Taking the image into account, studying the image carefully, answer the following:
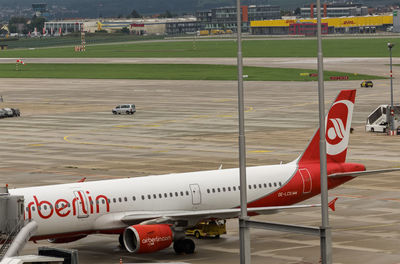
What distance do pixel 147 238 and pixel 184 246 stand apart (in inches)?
128

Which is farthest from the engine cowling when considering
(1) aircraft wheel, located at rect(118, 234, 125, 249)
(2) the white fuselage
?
(1) aircraft wheel, located at rect(118, 234, 125, 249)

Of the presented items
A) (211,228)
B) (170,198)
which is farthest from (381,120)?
(170,198)

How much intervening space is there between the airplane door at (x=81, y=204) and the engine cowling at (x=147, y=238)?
A: 7.00 ft

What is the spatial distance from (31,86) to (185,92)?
131 ft

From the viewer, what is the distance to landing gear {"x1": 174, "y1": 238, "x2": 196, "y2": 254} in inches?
1841

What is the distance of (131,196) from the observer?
4697cm

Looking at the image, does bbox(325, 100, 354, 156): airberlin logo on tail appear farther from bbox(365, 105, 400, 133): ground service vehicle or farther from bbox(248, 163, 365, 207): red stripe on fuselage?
bbox(365, 105, 400, 133): ground service vehicle

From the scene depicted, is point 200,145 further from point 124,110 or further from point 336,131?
point 336,131

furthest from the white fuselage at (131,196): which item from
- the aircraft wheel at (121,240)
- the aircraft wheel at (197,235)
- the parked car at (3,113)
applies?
the parked car at (3,113)

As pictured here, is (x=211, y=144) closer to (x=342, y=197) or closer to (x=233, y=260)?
(x=342, y=197)

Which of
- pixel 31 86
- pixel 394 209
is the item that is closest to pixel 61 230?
pixel 394 209

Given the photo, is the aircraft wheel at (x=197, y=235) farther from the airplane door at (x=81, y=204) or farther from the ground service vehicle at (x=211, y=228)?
the airplane door at (x=81, y=204)

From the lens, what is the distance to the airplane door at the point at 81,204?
45125 millimetres

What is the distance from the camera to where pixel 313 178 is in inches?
2047
